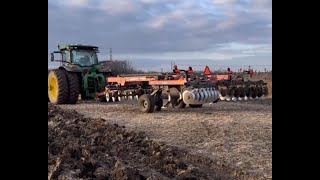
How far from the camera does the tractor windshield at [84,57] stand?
14.0 meters

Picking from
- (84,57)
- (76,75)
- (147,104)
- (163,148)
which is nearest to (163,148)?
(163,148)

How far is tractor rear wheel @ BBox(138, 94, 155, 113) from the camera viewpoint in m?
10.6

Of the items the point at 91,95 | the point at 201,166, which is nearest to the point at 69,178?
the point at 201,166

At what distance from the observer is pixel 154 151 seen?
218 inches

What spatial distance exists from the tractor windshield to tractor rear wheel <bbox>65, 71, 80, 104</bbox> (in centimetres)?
82

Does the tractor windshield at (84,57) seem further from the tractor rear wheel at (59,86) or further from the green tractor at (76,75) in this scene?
the tractor rear wheel at (59,86)

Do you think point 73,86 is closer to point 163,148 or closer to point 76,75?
point 76,75

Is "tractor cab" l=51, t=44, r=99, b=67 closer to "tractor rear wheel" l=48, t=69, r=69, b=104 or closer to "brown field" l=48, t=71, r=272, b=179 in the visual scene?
"tractor rear wheel" l=48, t=69, r=69, b=104

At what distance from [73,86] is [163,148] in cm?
796

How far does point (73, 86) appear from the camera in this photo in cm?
1317
